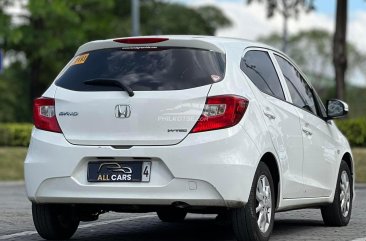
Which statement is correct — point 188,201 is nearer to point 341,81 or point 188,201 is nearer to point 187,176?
point 187,176

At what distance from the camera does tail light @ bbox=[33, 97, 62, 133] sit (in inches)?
317

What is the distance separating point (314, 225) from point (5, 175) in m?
15.2

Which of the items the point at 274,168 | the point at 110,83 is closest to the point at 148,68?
the point at 110,83

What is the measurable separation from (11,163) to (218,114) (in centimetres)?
1875

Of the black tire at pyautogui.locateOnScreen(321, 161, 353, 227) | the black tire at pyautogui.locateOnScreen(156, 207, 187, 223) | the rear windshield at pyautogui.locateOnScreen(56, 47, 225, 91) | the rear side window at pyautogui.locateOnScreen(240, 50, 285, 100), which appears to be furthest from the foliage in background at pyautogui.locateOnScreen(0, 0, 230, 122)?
the rear windshield at pyautogui.locateOnScreen(56, 47, 225, 91)

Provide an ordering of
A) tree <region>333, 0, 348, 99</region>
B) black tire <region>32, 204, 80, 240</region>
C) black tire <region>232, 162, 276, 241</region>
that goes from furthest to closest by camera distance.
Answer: tree <region>333, 0, 348, 99</region> → black tire <region>32, 204, 80, 240</region> → black tire <region>232, 162, 276, 241</region>

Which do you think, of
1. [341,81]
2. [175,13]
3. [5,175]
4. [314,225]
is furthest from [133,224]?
[175,13]

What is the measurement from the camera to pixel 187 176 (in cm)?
757

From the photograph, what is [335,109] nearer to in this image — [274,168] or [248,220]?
[274,168]

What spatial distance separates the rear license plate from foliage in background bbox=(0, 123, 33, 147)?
21671mm

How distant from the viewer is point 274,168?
836cm

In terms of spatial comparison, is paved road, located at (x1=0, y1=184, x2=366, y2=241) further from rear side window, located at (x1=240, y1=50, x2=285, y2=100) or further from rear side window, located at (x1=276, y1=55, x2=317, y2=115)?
rear side window, located at (x1=240, y1=50, x2=285, y2=100)

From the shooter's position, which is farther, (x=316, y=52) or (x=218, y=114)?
(x=316, y=52)

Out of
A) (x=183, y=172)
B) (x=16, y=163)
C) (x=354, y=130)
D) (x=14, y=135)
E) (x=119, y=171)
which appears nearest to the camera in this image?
(x=183, y=172)
